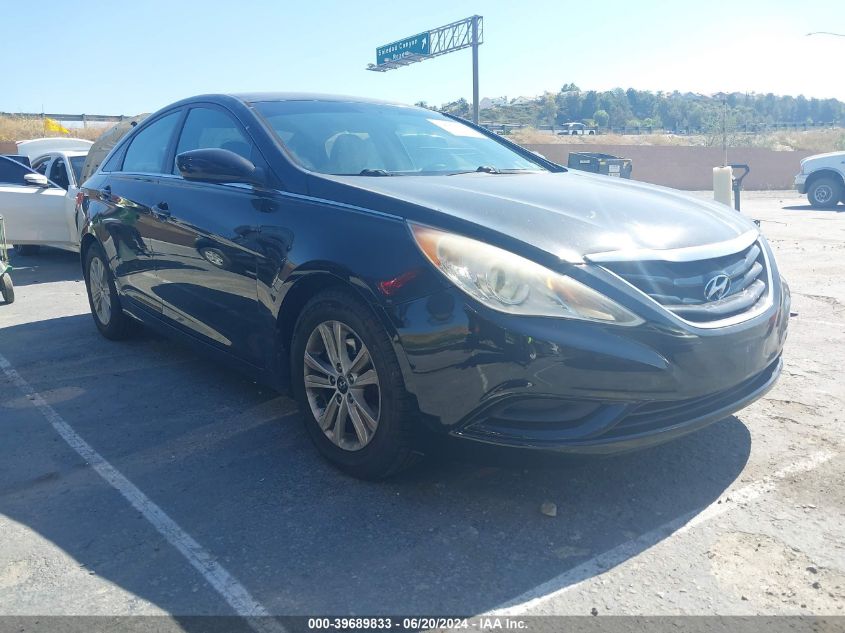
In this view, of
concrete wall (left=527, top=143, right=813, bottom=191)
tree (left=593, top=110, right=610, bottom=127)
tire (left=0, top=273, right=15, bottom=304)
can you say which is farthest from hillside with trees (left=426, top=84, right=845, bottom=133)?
tire (left=0, top=273, right=15, bottom=304)

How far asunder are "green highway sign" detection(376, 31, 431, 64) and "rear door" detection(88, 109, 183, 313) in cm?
3483

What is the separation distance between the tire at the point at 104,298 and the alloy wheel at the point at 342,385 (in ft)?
8.79

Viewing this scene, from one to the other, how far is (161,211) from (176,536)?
7.32 ft

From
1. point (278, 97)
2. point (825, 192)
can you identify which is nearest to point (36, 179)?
point (278, 97)

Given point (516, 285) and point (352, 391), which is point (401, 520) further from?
point (516, 285)

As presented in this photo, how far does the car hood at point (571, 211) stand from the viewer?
9.43ft

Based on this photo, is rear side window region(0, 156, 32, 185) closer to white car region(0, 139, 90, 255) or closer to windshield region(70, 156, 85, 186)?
white car region(0, 139, 90, 255)

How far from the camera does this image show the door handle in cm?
436

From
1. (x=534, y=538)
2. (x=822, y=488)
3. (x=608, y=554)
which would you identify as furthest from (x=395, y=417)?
(x=822, y=488)

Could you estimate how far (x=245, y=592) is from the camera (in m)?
2.45

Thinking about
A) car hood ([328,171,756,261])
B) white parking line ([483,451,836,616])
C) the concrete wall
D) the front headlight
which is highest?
car hood ([328,171,756,261])

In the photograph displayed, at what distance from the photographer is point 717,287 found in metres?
2.94

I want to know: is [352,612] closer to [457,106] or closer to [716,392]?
[716,392]

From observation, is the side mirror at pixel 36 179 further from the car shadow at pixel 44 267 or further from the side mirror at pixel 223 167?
the side mirror at pixel 223 167
